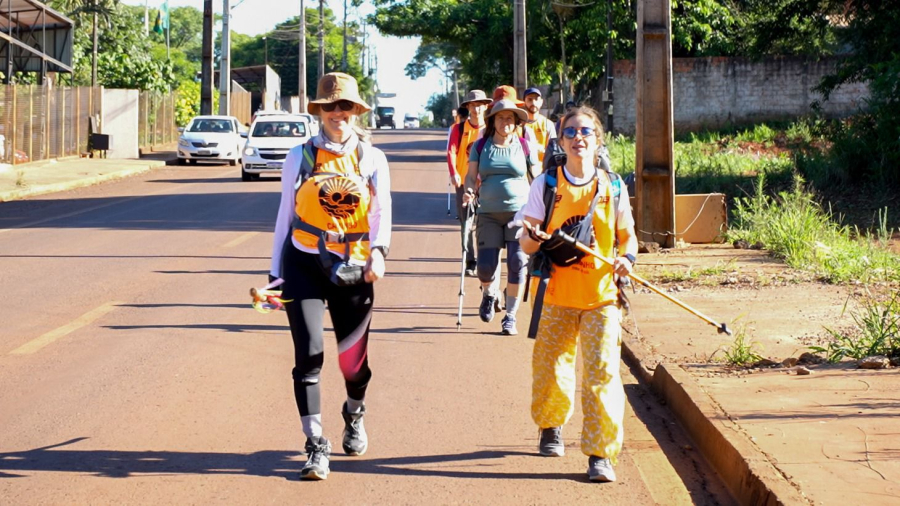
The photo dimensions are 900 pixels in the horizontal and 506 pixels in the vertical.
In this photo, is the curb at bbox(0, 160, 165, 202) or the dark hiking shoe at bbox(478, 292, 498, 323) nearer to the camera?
the dark hiking shoe at bbox(478, 292, 498, 323)

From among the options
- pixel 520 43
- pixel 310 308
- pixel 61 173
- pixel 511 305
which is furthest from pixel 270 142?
pixel 310 308

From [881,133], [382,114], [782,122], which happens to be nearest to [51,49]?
[782,122]


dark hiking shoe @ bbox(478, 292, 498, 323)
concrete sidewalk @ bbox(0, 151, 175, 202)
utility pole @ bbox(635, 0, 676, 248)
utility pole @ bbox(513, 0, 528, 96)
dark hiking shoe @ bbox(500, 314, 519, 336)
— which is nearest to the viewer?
dark hiking shoe @ bbox(500, 314, 519, 336)

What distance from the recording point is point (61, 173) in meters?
28.3

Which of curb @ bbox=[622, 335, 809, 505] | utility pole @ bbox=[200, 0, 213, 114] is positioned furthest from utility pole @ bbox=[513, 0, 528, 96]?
curb @ bbox=[622, 335, 809, 505]

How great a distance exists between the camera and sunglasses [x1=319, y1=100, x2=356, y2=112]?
219 inches

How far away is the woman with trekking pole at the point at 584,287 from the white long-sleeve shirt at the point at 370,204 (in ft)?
2.25

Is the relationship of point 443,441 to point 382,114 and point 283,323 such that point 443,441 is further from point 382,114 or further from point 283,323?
point 382,114

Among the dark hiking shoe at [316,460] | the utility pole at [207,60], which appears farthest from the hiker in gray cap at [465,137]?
the utility pole at [207,60]

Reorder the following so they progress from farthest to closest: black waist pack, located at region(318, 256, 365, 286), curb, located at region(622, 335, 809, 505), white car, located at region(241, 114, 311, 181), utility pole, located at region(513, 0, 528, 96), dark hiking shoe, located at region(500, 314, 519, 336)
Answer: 1. utility pole, located at region(513, 0, 528, 96)
2. white car, located at region(241, 114, 311, 181)
3. dark hiking shoe, located at region(500, 314, 519, 336)
4. black waist pack, located at region(318, 256, 365, 286)
5. curb, located at region(622, 335, 809, 505)

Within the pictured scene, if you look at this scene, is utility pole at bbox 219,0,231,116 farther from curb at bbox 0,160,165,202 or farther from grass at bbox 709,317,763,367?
grass at bbox 709,317,763,367

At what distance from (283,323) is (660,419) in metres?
3.98

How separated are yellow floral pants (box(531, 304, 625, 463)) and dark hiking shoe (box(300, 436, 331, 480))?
107 centimetres

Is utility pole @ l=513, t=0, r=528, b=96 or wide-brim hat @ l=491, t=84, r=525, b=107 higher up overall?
utility pole @ l=513, t=0, r=528, b=96
